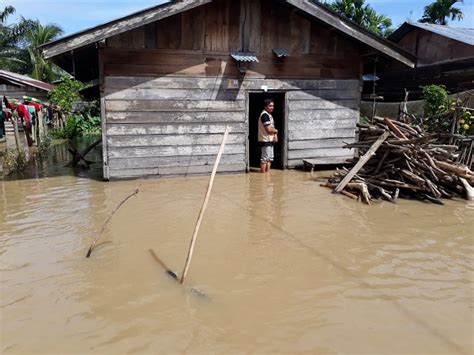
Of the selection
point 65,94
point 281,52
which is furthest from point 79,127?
point 281,52

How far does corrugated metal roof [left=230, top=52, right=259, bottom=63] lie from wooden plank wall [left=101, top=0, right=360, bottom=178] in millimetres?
186

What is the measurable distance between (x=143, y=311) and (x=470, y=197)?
6085 mm

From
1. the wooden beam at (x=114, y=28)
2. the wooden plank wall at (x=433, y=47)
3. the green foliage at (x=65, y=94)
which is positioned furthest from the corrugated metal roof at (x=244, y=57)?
the green foliage at (x=65, y=94)

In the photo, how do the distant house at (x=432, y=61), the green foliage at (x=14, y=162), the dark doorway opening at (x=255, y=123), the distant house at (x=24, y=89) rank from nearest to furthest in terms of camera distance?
the green foliage at (x=14, y=162) < the dark doorway opening at (x=255, y=123) < the distant house at (x=432, y=61) < the distant house at (x=24, y=89)

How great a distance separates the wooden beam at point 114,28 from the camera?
301 inches

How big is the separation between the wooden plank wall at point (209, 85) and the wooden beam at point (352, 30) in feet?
2.16

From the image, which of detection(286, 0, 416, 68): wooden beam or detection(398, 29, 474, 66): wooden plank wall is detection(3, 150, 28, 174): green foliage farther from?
detection(398, 29, 474, 66): wooden plank wall

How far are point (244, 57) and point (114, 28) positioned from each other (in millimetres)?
2788

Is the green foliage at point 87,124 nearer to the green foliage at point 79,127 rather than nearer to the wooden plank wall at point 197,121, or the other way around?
the green foliage at point 79,127

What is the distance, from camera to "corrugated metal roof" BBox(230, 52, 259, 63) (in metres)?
8.99

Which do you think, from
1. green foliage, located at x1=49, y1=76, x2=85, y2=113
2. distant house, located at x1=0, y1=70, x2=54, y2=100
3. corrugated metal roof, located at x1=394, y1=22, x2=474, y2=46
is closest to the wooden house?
corrugated metal roof, located at x1=394, y1=22, x2=474, y2=46

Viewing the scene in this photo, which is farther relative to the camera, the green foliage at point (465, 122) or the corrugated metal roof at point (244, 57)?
the corrugated metal roof at point (244, 57)

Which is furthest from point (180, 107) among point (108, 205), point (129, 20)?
point (108, 205)

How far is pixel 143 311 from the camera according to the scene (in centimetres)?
337
